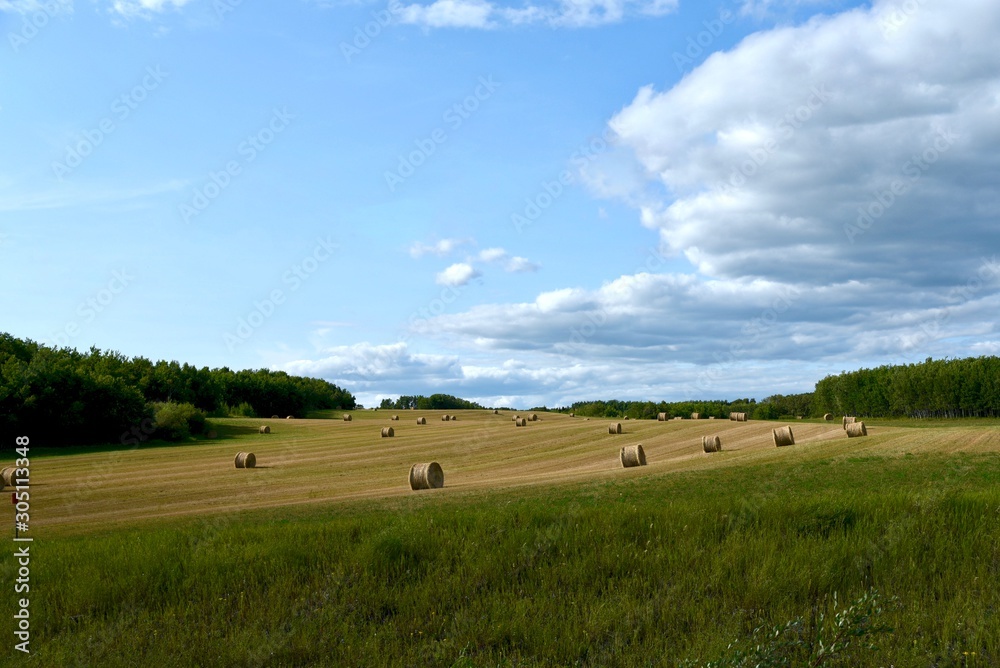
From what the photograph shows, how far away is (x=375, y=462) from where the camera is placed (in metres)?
44.0

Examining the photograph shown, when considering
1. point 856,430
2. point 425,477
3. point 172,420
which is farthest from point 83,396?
point 856,430

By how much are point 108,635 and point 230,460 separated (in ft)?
129

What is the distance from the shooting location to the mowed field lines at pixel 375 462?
27.5 metres

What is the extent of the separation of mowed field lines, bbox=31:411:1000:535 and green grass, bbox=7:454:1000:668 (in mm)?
11940

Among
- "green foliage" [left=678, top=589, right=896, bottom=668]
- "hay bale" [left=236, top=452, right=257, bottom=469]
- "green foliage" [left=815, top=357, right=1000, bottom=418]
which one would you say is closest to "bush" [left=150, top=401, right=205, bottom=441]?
"hay bale" [left=236, top=452, right=257, bottom=469]

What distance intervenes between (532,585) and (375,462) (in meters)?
34.7

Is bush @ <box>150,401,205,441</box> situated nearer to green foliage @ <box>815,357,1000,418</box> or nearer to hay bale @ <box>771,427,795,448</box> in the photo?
hay bale @ <box>771,427,795,448</box>

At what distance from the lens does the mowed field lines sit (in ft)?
90.4

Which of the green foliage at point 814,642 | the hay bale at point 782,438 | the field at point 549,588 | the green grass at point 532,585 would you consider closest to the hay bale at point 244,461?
the field at point 549,588

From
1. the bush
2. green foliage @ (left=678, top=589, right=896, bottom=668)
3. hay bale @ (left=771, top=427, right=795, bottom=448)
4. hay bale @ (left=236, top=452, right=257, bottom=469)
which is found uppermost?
the bush

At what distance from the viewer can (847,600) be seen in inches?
374

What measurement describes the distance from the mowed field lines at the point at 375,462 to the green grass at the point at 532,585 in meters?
11.9

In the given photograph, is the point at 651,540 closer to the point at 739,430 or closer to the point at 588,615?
the point at 588,615

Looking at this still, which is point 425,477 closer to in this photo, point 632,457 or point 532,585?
point 632,457
